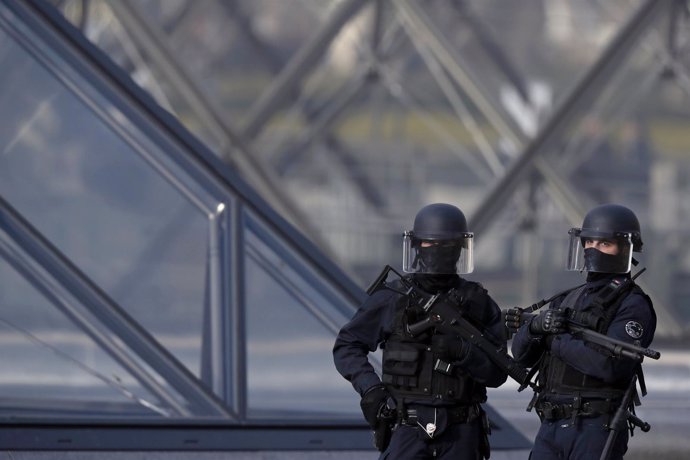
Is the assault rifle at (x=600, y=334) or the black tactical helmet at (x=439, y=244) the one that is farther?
the black tactical helmet at (x=439, y=244)

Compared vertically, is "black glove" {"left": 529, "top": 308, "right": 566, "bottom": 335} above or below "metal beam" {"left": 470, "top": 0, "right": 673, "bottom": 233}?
below

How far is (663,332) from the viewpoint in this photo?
13203 mm

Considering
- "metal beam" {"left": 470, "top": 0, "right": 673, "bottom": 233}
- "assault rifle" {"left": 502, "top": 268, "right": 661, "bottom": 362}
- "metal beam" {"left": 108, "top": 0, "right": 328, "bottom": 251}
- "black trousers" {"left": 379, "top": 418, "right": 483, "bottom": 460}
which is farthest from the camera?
"metal beam" {"left": 470, "top": 0, "right": 673, "bottom": 233}

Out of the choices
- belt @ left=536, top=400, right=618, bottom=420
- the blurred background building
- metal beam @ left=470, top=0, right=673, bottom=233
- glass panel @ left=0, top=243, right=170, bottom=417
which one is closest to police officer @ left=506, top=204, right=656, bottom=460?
belt @ left=536, top=400, right=618, bottom=420

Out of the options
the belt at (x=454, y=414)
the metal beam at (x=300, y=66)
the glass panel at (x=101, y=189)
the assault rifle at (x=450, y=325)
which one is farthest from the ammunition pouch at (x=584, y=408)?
the metal beam at (x=300, y=66)

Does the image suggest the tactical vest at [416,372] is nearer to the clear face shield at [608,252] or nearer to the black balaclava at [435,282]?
the black balaclava at [435,282]

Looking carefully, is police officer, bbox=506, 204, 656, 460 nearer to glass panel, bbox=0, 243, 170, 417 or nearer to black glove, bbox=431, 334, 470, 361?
black glove, bbox=431, 334, 470, 361

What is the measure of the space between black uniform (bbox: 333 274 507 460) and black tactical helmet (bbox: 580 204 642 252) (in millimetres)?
490

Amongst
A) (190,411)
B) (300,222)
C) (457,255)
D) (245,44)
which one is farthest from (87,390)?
(245,44)

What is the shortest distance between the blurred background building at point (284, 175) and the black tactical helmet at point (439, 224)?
160 cm

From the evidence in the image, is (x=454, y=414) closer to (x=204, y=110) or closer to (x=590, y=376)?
(x=590, y=376)

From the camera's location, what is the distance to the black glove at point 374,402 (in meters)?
4.66

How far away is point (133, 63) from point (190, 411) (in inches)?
338

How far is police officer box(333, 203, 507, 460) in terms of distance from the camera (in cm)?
471
